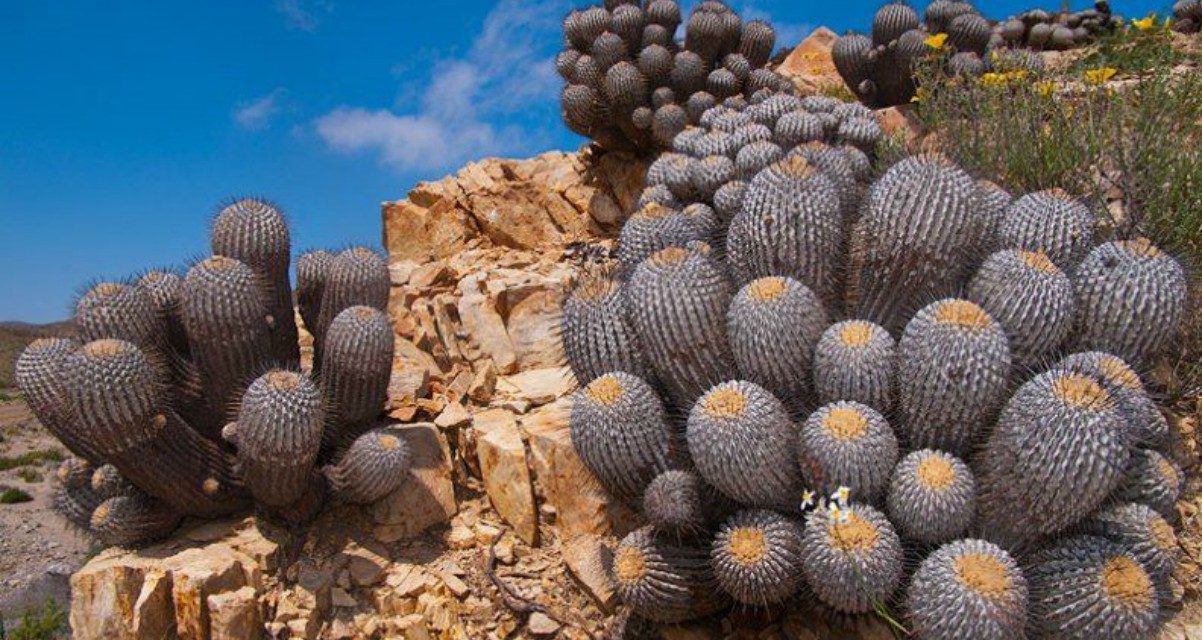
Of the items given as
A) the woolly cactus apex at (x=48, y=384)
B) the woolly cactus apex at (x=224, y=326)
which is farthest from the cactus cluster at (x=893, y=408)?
the woolly cactus apex at (x=48, y=384)

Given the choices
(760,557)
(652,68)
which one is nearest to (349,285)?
(760,557)

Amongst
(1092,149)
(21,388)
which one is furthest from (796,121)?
(21,388)

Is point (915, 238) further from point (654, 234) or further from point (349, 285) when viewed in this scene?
point (349, 285)

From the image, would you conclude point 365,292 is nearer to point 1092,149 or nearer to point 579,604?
point 579,604

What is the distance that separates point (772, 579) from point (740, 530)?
20cm

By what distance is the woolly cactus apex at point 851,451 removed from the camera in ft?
10.2

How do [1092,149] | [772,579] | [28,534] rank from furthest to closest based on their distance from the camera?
[28,534] → [1092,149] → [772,579]

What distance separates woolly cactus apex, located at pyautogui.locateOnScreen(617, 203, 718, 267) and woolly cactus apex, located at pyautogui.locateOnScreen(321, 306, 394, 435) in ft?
4.49

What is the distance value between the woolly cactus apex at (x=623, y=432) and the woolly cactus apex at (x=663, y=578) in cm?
27

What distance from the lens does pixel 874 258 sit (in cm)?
375

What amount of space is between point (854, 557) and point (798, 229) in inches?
58.0

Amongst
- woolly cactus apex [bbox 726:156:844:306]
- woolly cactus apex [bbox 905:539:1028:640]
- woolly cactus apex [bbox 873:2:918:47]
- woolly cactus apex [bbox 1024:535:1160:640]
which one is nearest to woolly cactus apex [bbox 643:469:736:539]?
woolly cactus apex [bbox 905:539:1028:640]

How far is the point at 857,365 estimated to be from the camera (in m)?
3.31

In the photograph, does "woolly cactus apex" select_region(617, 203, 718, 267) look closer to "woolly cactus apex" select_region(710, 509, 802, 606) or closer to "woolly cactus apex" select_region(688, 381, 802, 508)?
"woolly cactus apex" select_region(688, 381, 802, 508)
